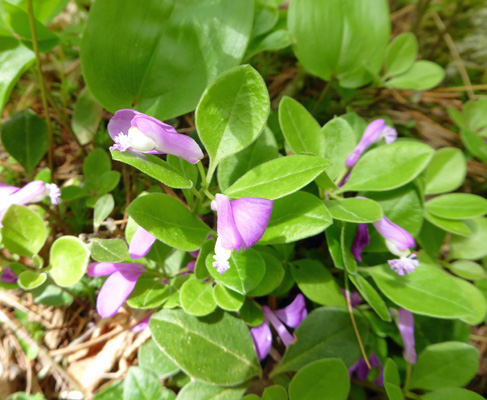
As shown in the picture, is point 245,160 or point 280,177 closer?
point 280,177

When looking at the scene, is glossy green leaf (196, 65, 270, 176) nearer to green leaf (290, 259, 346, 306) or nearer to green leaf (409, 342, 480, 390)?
green leaf (290, 259, 346, 306)

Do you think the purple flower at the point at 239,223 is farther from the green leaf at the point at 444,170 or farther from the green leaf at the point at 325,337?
the green leaf at the point at 444,170

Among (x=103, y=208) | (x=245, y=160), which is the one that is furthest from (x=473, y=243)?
(x=103, y=208)

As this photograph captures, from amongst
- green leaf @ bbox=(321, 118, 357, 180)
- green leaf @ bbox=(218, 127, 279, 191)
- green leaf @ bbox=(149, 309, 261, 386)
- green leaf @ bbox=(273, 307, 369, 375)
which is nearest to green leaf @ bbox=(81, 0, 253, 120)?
green leaf @ bbox=(218, 127, 279, 191)

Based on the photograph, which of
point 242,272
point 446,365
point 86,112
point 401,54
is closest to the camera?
point 242,272

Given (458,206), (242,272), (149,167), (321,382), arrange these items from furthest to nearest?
(458,206), (321,382), (242,272), (149,167)

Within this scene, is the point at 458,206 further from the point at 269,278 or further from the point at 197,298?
the point at 197,298

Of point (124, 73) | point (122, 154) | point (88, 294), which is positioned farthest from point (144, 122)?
point (88, 294)
